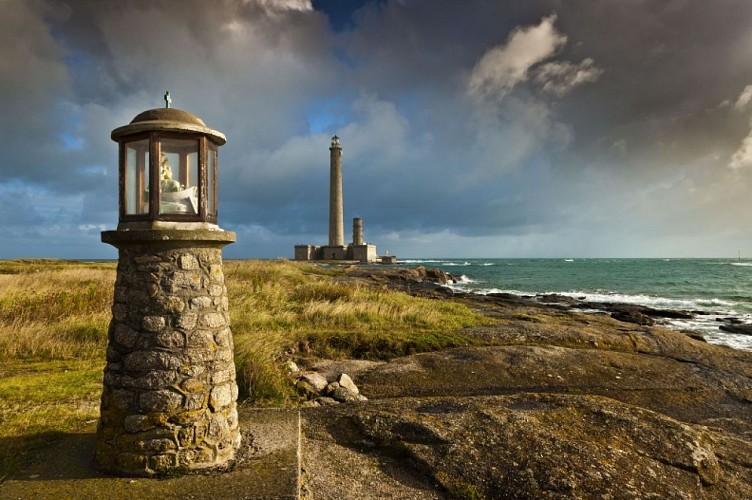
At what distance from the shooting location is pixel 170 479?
13.6 ft

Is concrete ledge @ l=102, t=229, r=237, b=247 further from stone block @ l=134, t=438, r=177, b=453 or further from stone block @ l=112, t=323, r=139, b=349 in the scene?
stone block @ l=134, t=438, r=177, b=453

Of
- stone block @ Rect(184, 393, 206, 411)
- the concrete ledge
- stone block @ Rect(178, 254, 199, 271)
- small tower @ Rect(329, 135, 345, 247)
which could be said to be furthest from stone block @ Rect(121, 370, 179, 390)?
small tower @ Rect(329, 135, 345, 247)

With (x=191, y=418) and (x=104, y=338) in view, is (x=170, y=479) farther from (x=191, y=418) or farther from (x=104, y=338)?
(x=104, y=338)

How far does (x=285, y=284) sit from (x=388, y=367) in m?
11.4

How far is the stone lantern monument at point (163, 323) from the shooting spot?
13.9 feet

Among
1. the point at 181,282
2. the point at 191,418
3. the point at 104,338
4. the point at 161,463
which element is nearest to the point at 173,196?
the point at 181,282

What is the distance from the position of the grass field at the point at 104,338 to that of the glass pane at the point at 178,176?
2930 millimetres

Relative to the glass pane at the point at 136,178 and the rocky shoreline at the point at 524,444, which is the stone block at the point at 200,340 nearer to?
the glass pane at the point at 136,178

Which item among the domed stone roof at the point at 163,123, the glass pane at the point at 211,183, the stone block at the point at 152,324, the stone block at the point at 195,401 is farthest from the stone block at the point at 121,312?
the domed stone roof at the point at 163,123

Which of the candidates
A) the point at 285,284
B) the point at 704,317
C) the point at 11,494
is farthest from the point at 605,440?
the point at 704,317

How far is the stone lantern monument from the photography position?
13.9 feet

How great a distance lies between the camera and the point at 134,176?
4.58 meters

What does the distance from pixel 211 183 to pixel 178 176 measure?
50cm

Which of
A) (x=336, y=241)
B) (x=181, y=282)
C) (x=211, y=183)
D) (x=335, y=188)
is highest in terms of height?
(x=335, y=188)
